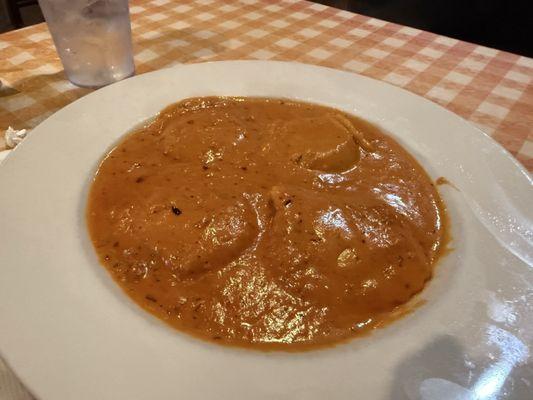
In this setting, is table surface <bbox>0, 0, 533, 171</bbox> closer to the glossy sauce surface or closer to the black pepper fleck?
the glossy sauce surface

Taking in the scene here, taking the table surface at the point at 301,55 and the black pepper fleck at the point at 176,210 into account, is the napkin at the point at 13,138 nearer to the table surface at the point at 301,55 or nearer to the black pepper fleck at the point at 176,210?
the table surface at the point at 301,55

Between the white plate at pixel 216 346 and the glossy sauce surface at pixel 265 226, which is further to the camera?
the glossy sauce surface at pixel 265 226

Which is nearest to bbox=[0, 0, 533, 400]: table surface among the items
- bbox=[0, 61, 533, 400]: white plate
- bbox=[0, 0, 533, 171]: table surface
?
bbox=[0, 0, 533, 171]: table surface

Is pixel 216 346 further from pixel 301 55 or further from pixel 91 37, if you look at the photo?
pixel 301 55

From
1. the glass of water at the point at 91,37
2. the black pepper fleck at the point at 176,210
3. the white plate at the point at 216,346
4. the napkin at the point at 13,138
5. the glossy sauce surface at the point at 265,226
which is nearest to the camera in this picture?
the white plate at the point at 216,346

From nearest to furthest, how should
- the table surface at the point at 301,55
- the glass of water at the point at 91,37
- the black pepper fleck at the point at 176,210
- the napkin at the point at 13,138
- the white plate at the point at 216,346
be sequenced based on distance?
the white plate at the point at 216,346 → the black pepper fleck at the point at 176,210 → the napkin at the point at 13,138 → the glass of water at the point at 91,37 → the table surface at the point at 301,55

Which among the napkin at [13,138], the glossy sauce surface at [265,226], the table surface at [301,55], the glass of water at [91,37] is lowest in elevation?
the table surface at [301,55]

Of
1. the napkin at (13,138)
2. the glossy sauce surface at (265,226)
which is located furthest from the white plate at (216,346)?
the napkin at (13,138)
